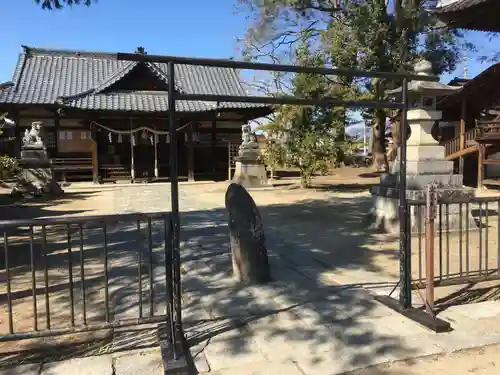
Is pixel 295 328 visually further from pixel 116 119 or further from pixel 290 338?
pixel 116 119

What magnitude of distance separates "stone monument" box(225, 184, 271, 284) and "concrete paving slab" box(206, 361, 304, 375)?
1742 mm

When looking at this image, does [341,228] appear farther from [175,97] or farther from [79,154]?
[79,154]

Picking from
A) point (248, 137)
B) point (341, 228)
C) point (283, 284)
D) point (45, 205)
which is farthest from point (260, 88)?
point (283, 284)

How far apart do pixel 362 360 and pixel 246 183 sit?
13.8 meters

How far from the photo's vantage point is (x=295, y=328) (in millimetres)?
3514

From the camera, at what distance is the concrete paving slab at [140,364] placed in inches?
112

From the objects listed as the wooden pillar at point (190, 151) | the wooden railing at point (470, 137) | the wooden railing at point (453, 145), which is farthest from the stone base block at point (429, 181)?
the wooden pillar at point (190, 151)

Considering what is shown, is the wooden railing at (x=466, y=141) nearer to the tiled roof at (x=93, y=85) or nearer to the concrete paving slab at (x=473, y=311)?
the tiled roof at (x=93, y=85)

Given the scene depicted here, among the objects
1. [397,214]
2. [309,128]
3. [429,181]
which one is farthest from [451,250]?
[309,128]

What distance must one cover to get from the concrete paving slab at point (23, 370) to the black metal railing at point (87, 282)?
198 mm

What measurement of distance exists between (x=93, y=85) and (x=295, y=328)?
20.8 meters

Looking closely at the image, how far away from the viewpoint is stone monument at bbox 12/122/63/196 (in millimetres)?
14289

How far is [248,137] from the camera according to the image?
1711 centimetres

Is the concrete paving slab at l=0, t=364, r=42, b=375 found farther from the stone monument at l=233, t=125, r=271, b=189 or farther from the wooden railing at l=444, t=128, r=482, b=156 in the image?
the wooden railing at l=444, t=128, r=482, b=156
